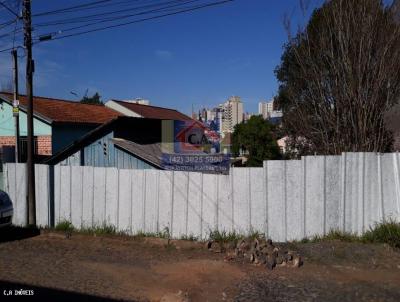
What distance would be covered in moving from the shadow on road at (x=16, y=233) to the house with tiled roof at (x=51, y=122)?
34.2 ft

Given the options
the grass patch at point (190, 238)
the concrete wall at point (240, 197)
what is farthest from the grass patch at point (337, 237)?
the grass patch at point (190, 238)

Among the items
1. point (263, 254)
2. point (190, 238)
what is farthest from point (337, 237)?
point (190, 238)

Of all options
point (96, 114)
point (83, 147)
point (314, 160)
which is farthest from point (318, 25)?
point (96, 114)

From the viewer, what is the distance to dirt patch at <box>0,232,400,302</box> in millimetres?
5422

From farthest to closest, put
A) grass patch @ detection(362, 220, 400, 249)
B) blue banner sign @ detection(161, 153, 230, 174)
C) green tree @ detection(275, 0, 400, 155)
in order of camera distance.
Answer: blue banner sign @ detection(161, 153, 230, 174)
green tree @ detection(275, 0, 400, 155)
grass patch @ detection(362, 220, 400, 249)

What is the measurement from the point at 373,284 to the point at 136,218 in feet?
18.8

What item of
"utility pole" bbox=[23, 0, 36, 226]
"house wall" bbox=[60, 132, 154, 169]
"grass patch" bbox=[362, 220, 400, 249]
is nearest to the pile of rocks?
"grass patch" bbox=[362, 220, 400, 249]

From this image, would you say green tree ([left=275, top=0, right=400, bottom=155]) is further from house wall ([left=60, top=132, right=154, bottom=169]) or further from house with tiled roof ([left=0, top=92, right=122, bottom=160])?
house with tiled roof ([left=0, top=92, right=122, bottom=160])

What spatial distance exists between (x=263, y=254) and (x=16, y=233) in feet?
20.9

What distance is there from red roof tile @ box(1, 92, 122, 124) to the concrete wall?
11.7 m

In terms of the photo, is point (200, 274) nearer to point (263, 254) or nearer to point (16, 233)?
point (263, 254)

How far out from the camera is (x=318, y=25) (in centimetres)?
1039

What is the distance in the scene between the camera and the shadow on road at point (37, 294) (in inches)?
217

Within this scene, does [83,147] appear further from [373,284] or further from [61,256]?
[373,284]
